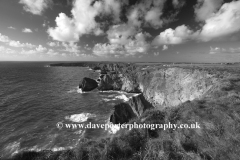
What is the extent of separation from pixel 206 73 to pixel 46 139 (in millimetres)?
38707

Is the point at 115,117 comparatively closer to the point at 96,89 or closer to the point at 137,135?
the point at 137,135

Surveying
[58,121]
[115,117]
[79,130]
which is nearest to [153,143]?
[115,117]

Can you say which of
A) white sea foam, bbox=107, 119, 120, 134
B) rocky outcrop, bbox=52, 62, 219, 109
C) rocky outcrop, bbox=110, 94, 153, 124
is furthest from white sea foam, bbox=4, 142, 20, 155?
rocky outcrop, bbox=52, 62, 219, 109

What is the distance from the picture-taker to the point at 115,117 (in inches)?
878

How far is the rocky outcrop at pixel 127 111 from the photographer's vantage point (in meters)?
22.4

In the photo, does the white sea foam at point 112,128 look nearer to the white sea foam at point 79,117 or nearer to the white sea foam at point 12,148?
the white sea foam at point 79,117

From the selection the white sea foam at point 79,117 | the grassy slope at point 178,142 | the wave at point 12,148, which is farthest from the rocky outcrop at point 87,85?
the grassy slope at point 178,142

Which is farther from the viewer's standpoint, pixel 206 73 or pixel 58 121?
pixel 206 73

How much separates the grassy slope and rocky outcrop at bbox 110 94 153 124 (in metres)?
12.5

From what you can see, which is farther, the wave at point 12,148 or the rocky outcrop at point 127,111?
the rocky outcrop at point 127,111

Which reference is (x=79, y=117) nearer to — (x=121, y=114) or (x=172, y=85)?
(x=121, y=114)

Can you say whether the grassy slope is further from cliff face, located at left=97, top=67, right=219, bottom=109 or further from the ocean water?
the ocean water

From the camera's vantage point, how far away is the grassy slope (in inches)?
244

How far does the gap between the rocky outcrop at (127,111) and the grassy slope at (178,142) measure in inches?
491
